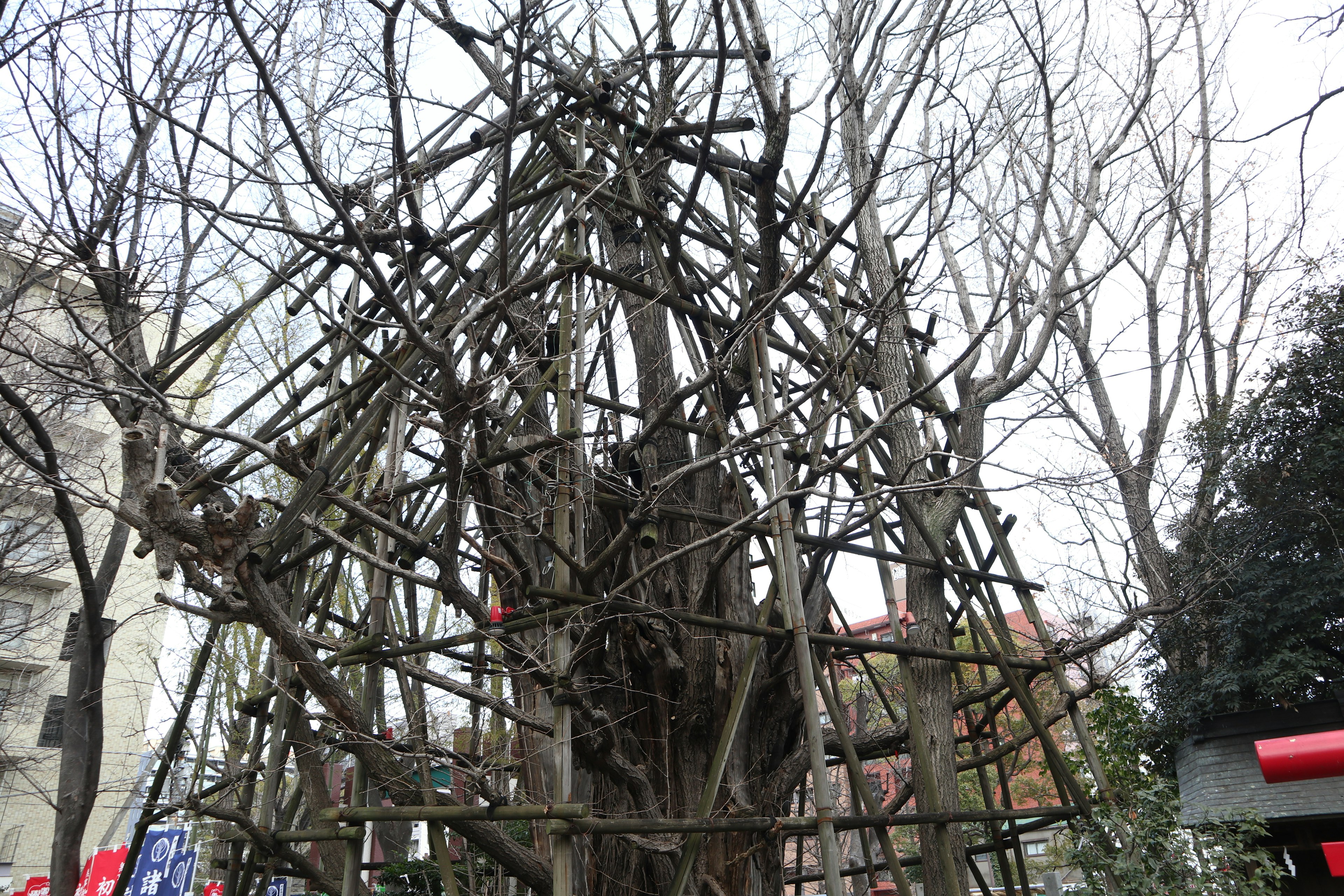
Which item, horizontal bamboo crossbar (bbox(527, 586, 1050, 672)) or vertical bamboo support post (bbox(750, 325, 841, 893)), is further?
horizontal bamboo crossbar (bbox(527, 586, 1050, 672))

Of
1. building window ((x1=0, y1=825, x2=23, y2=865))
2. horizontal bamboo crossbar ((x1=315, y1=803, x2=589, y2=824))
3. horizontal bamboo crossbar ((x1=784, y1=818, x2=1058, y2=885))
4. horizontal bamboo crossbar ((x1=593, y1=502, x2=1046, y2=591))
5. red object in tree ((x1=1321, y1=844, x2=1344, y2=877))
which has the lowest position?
red object in tree ((x1=1321, y1=844, x2=1344, y2=877))

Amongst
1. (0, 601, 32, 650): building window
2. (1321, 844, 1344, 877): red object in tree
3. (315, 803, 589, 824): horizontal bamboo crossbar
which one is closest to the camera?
(315, 803, 589, 824): horizontal bamboo crossbar

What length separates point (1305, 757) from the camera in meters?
3.20

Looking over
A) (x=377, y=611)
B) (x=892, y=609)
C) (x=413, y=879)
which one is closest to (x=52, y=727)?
(x=413, y=879)

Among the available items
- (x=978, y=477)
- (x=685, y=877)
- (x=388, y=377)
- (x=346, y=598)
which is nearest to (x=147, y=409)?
(x=388, y=377)

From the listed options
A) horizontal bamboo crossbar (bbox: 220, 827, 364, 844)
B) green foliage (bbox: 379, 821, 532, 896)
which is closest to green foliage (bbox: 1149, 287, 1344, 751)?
green foliage (bbox: 379, 821, 532, 896)

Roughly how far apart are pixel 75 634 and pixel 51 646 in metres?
11.8

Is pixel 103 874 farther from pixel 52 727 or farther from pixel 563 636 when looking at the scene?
pixel 52 727

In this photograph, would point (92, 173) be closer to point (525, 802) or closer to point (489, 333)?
point (489, 333)

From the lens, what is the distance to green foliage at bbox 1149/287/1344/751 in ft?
31.0

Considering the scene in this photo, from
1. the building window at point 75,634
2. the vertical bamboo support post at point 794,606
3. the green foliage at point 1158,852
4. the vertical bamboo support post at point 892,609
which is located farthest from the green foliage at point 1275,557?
the building window at point 75,634

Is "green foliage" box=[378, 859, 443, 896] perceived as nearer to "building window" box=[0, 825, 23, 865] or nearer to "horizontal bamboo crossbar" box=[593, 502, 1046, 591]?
"horizontal bamboo crossbar" box=[593, 502, 1046, 591]

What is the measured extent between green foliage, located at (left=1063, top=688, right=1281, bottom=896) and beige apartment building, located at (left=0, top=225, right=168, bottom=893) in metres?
7.88

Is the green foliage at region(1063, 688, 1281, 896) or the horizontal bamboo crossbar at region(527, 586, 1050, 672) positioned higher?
the horizontal bamboo crossbar at region(527, 586, 1050, 672)
